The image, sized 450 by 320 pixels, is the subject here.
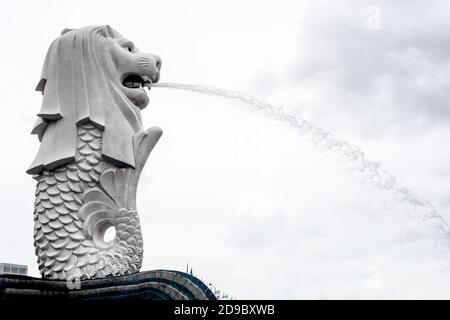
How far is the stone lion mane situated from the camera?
586 inches

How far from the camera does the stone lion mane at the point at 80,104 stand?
1488 centimetres

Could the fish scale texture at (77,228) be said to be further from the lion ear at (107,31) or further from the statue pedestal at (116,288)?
the lion ear at (107,31)

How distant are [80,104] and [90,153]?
1.06m

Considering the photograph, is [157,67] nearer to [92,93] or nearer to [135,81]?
[135,81]

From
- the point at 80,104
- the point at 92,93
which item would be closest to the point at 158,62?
the point at 92,93

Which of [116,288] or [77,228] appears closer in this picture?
[116,288]

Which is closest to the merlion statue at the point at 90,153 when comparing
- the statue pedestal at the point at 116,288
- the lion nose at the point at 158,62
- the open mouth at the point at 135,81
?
the open mouth at the point at 135,81

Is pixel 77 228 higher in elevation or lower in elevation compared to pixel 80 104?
lower

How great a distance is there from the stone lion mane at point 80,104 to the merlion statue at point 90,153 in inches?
0.8

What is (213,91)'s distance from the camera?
1627cm

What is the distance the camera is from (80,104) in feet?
49.4

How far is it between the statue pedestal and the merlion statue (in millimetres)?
587

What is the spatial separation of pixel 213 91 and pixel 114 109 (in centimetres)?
226

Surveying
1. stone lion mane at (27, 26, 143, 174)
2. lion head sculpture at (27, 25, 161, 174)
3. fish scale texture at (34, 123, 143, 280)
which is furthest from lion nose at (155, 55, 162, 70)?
fish scale texture at (34, 123, 143, 280)
